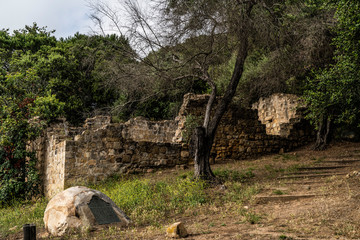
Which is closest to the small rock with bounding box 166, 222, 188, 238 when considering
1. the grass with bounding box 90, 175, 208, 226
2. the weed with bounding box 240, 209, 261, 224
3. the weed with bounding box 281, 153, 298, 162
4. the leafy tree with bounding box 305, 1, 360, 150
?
the grass with bounding box 90, 175, 208, 226

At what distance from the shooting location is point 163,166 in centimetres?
1127

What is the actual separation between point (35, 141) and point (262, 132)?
912 cm

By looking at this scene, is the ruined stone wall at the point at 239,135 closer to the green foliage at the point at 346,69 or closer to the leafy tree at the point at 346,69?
the leafy tree at the point at 346,69

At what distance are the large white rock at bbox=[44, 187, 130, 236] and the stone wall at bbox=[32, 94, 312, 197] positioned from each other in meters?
3.43

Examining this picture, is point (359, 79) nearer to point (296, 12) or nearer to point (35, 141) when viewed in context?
point (296, 12)

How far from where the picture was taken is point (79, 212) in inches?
238

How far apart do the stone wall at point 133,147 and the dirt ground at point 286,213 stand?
3022 mm

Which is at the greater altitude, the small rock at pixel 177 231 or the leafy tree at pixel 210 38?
the leafy tree at pixel 210 38

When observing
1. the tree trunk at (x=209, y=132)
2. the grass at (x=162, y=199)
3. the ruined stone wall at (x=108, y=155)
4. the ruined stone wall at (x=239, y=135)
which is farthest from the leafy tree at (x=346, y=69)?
the ruined stone wall at (x=108, y=155)

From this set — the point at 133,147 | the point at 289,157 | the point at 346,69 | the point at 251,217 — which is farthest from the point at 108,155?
the point at 346,69

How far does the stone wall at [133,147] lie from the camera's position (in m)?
9.93

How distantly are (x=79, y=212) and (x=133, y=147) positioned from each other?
A: 4905 millimetres

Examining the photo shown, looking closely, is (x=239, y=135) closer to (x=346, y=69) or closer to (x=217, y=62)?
(x=217, y=62)

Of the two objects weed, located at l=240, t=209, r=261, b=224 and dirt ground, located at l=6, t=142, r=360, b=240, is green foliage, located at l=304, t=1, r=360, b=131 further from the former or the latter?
weed, located at l=240, t=209, r=261, b=224
